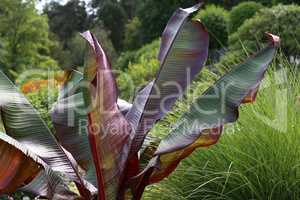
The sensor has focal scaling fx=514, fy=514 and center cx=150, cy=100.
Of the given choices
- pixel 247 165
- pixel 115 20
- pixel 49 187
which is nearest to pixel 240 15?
pixel 247 165

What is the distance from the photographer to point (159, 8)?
24.9 m

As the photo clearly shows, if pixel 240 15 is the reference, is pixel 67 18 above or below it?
below

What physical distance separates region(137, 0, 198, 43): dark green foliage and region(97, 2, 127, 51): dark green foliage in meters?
14.7

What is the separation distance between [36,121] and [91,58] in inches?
22.6

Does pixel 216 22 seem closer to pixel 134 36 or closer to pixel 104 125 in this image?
pixel 104 125

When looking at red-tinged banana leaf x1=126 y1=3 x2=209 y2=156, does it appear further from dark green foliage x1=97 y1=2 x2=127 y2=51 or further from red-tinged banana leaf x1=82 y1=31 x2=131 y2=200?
dark green foliage x1=97 y1=2 x2=127 y2=51

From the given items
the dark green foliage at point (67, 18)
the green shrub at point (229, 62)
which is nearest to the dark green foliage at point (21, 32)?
the dark green foliage at point (67, 18)

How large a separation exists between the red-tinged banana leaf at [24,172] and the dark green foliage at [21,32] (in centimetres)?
2243

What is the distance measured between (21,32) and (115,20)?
16.9 meters

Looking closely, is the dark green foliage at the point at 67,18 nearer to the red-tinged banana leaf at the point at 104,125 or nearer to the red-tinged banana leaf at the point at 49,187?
the red-tinged banana leaf at the point at 49,187

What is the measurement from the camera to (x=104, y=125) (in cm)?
211

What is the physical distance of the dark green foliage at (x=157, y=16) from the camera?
80.1 ft

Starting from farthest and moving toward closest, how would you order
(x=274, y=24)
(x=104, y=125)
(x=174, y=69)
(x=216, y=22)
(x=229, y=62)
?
(x=216, y=22), (x=274, y=24), (x=229, y=62), (x=174, y=69), (x=104, y=125)

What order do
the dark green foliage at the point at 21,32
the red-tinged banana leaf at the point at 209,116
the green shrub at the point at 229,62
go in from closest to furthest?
1. the red-tinged banana leaf at the point at 209,116
2. the green shrub at the point at 229,62
3. the dark green foliage at the point at 21,32
